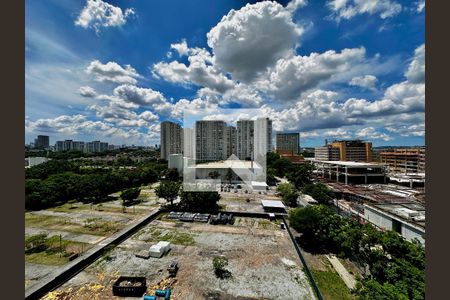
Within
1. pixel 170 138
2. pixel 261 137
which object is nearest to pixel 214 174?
pixel 261 137

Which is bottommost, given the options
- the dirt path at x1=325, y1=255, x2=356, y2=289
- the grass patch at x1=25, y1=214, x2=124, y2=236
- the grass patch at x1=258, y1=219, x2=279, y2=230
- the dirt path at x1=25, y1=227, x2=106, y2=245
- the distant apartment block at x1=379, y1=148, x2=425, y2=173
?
the dirt path at x1=325, y1=255, x2=356, y2=289

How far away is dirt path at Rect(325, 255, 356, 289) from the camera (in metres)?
8.60

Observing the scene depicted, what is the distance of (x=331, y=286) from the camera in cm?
830

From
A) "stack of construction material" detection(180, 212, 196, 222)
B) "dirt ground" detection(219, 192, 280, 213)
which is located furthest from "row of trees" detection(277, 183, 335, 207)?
"stack of construction material" detection(180, 212, 196, 222)

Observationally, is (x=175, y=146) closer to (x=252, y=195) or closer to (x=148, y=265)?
(x=252, y=195)

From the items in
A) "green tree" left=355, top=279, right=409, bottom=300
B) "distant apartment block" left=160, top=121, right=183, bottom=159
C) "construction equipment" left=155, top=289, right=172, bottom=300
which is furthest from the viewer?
"distant apartment block" left=160, top=121, right=183, bottom=159

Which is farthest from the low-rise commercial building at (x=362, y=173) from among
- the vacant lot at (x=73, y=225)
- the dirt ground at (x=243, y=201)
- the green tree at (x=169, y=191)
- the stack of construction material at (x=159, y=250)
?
the stack of construction material at (x=159, y=250)

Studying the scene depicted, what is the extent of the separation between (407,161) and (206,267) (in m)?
51.4

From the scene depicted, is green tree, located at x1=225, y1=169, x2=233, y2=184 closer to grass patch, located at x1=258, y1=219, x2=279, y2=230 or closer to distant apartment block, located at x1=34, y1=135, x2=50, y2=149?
grass patch, located at x1=258, y1=219, x2=279, y2=230

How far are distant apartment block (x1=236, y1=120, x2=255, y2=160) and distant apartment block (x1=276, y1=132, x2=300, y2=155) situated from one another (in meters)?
47.1

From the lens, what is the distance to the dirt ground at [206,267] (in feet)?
26.1

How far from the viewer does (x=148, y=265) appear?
32.3ft

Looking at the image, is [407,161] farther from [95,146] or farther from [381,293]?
[95,146]

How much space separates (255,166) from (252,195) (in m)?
7.75
